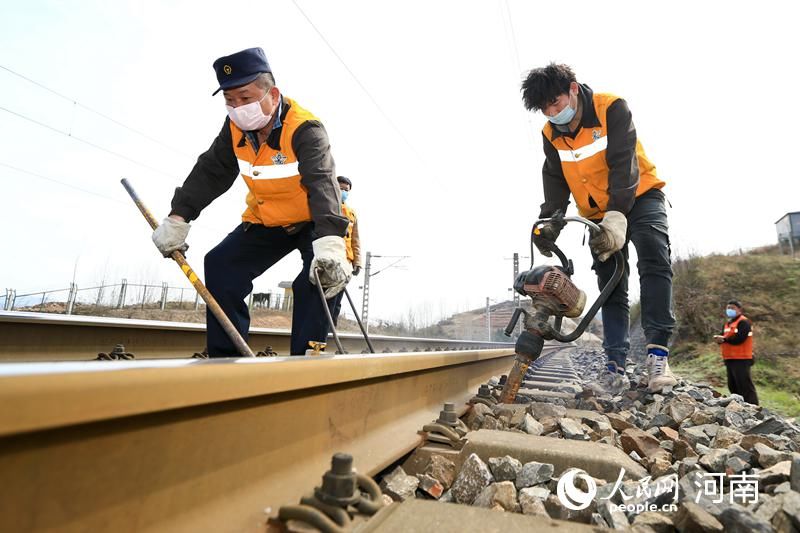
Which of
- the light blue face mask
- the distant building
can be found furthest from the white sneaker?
the distant building

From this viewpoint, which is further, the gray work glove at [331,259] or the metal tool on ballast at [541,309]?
the metal tool on ballast at [541,309]

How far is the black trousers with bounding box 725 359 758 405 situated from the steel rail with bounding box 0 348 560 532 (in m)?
7.64

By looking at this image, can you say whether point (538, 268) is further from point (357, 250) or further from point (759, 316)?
point (759, 316)

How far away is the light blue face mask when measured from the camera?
11.6ft

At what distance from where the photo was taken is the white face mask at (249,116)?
2791 millimetres

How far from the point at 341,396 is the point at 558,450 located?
0.84 meters

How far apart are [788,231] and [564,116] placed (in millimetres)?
35656

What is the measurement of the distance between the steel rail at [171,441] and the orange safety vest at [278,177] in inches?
65.2

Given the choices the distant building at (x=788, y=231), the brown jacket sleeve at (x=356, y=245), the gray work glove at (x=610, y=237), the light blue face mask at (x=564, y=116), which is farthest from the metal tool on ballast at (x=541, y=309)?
the distant building at (x=788, y=231)

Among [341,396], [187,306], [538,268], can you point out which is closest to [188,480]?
[341,396]

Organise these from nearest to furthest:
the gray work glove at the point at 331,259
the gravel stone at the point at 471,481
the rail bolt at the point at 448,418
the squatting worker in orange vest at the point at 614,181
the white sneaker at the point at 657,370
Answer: the gravel stone at the point at 471,481 → the rail bolt at the point at 448,418 → the gray work glove at the point at 331,259 → the white sneaker at the point at 657,370 → the squatting worker in orange vest at the point at 614,181

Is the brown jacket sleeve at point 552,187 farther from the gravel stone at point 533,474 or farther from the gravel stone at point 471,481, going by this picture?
the gravel stone at point 471,481

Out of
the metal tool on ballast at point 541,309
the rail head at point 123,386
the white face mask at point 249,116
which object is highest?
the white face mask at point 249,116

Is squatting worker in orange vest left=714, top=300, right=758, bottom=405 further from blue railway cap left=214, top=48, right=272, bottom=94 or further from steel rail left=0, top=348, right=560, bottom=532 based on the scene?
steel rail left=0, top=348, right=560, bottom=532
